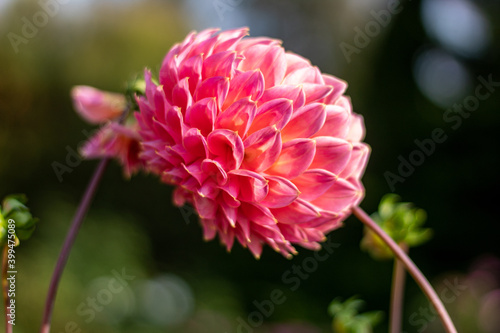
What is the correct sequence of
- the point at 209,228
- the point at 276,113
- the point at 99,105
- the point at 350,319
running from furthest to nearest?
the point at 350,319 < the point at 99,105 < the point at 209,228 < the point at 276,113

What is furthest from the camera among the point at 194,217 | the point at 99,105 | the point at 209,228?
the point at 194,217

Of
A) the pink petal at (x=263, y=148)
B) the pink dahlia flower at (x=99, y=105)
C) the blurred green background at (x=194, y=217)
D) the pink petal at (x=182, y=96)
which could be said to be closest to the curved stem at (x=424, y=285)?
the pink petal at (x=263, y=148)

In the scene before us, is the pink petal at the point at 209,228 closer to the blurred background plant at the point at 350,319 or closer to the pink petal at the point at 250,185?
the pink petal at the point at 250,185

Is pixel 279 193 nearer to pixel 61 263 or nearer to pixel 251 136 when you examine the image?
pixel 251 136

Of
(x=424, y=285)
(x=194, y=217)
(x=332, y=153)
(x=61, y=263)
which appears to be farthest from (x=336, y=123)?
(x=194, y=217)

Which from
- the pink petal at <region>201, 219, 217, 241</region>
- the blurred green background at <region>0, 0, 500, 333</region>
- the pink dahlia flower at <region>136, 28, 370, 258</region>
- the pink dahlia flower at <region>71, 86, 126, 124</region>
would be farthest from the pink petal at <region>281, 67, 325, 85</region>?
the blurred green background at <region>0, 0, 500, 333</region>

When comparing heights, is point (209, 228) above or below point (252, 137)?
below

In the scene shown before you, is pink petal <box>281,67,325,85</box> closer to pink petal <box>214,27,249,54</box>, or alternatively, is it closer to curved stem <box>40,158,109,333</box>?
pink petal <box>214,27,249,54</box>

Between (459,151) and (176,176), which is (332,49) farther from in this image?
(176,176)
